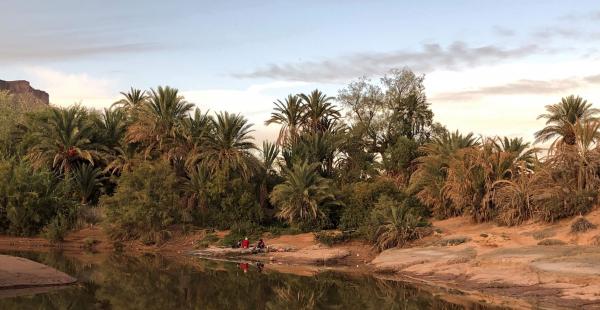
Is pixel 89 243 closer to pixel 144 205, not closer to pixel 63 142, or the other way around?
pixel 144 205

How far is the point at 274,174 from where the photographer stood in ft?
137

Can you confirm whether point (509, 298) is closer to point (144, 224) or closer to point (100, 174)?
point (144, 224)

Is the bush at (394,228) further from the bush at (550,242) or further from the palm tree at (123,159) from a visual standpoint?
the palm tree at (123,159)

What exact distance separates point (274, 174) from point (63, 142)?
14.6 meters

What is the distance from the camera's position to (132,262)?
95.8 feet

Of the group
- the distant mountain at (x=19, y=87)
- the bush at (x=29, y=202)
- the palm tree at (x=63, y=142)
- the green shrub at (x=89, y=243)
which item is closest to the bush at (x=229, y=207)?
the green shrub at (x=89, y=243)

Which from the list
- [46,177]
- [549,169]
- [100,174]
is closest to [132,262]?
[46,177]

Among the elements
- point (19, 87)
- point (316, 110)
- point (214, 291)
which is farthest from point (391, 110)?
point (19, 87)

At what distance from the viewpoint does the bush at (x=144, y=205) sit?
35.7 m

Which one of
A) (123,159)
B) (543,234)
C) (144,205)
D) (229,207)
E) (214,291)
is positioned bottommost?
(214,291)

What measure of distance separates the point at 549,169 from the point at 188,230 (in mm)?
20665

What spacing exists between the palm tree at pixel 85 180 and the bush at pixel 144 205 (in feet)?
17.6

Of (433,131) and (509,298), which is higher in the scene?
(433,131)

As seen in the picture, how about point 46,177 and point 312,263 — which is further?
point 46,177
